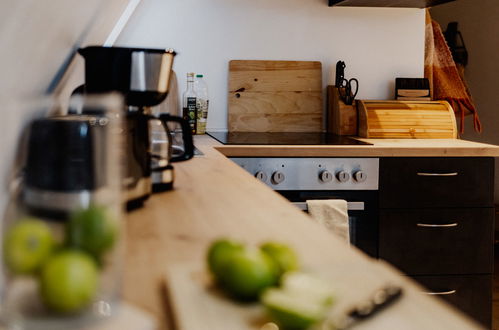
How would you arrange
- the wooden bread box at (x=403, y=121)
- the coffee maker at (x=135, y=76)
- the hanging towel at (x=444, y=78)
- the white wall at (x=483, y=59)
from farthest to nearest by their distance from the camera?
1. the white wall at (x=483, y=59)
2. the hanging towel at (x=444, y=78)
3. the wooden bread box at (x=403, y=121)
4. the coffee maker at (x=135, y=76)

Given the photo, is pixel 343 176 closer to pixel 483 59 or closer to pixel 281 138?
pixel 281 138

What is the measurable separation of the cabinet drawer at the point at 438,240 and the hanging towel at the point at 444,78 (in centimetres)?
89

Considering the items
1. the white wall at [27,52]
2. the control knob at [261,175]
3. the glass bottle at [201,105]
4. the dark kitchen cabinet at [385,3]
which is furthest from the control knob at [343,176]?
the white wall at [27,52]

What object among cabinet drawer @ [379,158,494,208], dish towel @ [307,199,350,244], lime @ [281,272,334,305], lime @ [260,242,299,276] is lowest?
dish towel @ [307,199,350,244]

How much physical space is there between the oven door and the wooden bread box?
440mm

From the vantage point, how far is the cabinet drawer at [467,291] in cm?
254

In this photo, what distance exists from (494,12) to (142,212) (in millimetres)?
4308

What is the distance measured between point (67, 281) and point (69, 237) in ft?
0.14

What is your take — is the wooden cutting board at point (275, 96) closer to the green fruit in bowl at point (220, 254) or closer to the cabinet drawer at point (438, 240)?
the cabinet drawer at point (438, 240)

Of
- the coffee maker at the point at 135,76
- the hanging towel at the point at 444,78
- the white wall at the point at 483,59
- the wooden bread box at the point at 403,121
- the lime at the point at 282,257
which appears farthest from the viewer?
the white wall at the point at 483,59

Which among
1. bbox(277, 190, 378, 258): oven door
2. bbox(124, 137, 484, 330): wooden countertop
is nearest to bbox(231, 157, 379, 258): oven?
bbox(277, 190, 378, 258): oven door

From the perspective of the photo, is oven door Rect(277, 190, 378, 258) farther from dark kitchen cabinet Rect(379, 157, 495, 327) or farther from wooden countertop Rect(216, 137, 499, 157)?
wooden countertop Rect(216, 137, 499, 157)

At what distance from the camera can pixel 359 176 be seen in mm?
2465

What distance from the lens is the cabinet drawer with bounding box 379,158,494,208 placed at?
250cm
